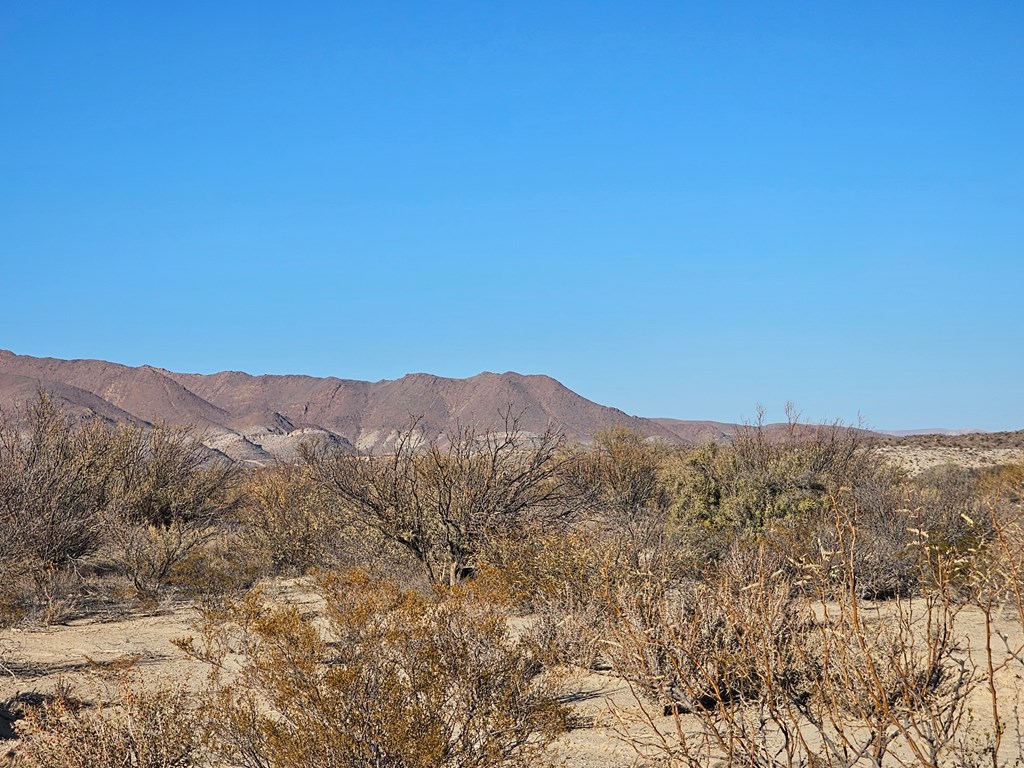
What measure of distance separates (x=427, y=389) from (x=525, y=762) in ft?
420

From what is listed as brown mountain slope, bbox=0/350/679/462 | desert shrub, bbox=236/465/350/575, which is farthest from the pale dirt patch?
brown mountain slope, bbox=0/350/679/462

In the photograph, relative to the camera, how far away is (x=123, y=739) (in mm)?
5559

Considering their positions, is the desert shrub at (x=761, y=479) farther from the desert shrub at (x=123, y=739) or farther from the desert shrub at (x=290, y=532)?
the desert shrub at (x=123, y=739)

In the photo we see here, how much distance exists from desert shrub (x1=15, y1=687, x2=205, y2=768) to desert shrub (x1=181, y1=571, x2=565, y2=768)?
288 mm

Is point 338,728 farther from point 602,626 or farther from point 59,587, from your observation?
point 59,587

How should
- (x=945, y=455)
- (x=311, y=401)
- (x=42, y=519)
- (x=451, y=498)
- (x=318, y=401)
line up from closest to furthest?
1. (x=42, y=519)
2. (x=451, y=498)
3. (x=945, y=455)
4. (x=318, y=401)
5. (x=311, y=401)

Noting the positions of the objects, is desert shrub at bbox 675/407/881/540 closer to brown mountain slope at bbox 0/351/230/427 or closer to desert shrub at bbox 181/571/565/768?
desert shrub at bbox 181/571/565/768

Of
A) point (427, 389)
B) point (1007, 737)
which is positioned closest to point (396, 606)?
point (1007, 737)

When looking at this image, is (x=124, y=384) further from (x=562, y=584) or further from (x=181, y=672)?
(x=562, y=584)

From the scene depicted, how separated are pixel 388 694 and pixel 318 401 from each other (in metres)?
139

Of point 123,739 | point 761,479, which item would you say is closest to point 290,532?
point 761,479

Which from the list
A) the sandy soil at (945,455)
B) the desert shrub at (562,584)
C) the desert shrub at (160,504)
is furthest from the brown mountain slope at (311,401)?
the desert shrub at (562,584)

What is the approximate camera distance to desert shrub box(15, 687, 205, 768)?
546cm

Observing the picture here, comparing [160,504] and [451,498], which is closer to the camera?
[451,498]
